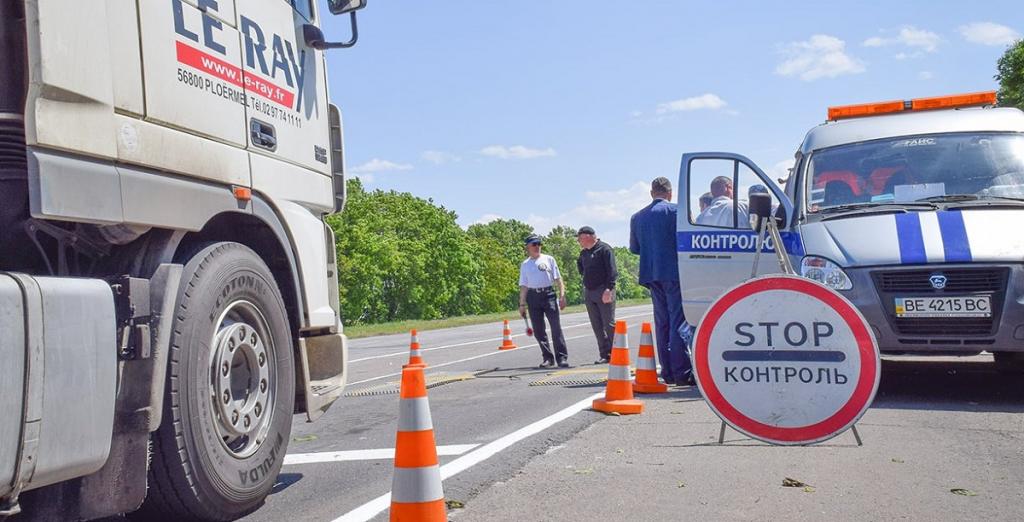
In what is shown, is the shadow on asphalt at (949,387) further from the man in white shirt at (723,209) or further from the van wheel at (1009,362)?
the man in white shirt at (723,209)

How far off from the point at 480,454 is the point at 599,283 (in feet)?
22.5

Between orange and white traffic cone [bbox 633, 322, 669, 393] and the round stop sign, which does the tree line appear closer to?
orange and white traffic cone [bbox 633, 322, 669, 393]

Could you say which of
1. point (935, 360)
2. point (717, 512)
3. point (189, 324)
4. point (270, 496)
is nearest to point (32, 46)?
point (189, 324)

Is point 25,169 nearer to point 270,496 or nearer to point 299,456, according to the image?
point 270,496

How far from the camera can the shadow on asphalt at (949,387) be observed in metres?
7.39

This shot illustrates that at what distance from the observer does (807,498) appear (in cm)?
455

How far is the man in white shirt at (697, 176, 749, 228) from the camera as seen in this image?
8.08 meters

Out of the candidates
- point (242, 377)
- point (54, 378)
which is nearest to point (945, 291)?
point (242, 377)

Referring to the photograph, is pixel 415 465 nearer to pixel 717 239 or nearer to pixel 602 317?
pixel 717 239

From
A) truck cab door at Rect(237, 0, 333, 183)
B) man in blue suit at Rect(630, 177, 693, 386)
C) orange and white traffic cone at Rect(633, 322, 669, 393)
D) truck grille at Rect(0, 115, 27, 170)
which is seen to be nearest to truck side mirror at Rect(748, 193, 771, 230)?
orange and white traffic cone at Rect(633, 322, 669, 393)

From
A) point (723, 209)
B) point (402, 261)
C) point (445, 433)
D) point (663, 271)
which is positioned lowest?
point (445, 433)

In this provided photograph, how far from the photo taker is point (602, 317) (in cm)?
1234

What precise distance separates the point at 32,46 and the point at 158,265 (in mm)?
965

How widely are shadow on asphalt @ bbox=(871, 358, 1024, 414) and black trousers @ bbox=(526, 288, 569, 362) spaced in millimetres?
4041
